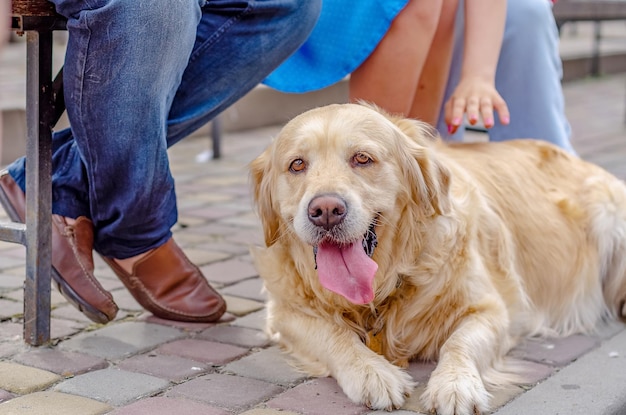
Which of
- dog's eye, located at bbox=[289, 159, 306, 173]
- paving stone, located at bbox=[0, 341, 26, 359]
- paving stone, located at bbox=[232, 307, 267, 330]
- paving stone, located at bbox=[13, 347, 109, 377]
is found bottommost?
paving stone, located at bbox=[232, 307, 267, 330]

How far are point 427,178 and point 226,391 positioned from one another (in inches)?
32.9

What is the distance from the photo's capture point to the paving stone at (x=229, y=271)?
11.6ft

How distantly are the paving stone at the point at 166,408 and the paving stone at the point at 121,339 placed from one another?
15.1 inches

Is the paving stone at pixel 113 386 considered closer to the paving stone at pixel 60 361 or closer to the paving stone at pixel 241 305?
the paving stone at pixel 60 361

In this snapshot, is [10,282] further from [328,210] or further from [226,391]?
[328,210]

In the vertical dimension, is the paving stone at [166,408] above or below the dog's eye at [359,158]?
below

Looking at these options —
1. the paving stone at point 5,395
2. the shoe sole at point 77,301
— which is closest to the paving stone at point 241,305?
the shoe sole at point 77,301

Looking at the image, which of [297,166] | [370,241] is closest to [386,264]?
[370,241]

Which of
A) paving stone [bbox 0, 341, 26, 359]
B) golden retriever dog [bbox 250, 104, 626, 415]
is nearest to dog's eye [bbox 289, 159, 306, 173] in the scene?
golden retriever dog [bbox 250, 104, 626, 415]

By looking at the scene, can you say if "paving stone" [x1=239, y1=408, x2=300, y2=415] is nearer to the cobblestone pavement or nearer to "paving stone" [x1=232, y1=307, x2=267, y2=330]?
the cobblestone pavement

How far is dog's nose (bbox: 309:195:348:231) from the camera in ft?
7.85

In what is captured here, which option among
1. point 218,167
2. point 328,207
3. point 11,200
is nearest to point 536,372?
point 328,207

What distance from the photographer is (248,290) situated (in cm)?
339

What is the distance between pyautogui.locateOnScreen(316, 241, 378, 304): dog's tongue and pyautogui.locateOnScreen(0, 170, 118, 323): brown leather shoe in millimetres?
678
